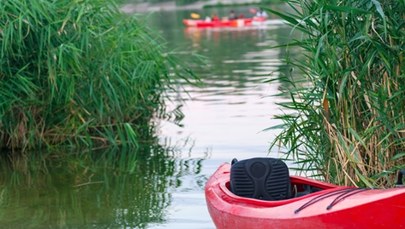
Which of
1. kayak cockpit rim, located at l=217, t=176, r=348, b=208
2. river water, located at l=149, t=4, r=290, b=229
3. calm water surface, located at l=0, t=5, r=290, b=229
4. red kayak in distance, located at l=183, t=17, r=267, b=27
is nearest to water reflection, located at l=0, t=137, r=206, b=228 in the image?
calm water surface, located at l=0, t=5, r=290, b=229

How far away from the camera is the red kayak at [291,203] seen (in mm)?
6871

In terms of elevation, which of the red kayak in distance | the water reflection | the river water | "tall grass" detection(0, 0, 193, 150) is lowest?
the red kayak in distance

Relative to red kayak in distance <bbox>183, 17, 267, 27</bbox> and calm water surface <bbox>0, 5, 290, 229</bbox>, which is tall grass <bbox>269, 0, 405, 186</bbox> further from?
red kayak in distance <bbox>183, 17, 267, 27</bbox>

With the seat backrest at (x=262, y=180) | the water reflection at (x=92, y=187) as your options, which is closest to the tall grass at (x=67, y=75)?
the water reflection at (x=92, y=187)

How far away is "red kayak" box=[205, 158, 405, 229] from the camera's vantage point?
271 inches

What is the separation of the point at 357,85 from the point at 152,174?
436cm

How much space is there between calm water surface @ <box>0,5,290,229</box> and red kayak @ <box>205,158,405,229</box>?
107 centimetres

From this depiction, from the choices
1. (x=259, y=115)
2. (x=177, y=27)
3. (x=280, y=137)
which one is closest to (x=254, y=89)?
(x=259, y=115)

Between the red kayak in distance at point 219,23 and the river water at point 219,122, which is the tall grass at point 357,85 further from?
the red kayak in distance at point 219,23

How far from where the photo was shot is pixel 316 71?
870 centimetres

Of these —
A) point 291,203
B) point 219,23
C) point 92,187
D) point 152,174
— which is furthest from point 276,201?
point 219,23

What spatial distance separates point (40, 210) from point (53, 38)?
3.30m

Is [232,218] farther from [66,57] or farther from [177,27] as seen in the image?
[177,27]

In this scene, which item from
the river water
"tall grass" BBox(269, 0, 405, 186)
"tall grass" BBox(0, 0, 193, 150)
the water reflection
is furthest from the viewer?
"tall grass" BBox(0, 0, 193, 150)
